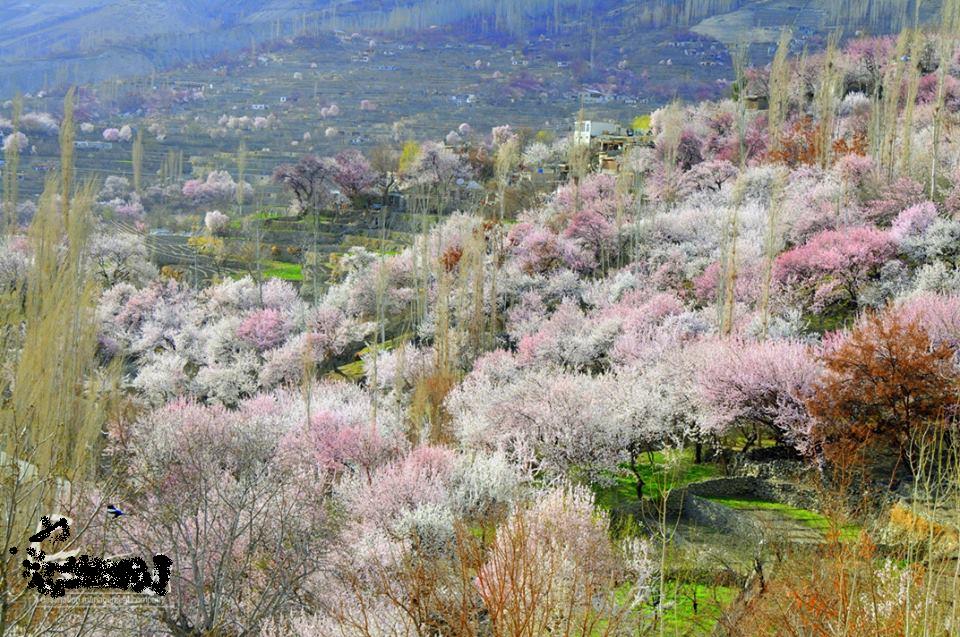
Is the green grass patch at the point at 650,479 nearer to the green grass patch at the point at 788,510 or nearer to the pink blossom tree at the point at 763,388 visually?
the pink blossom tree at the point at 763,388

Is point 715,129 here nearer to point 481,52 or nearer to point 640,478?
point 640,478

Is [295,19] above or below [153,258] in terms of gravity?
above

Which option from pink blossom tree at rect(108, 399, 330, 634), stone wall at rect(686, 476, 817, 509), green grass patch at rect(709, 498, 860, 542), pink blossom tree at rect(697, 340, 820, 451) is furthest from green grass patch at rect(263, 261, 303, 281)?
green grass patch at rect(709, 498, 860, 542)

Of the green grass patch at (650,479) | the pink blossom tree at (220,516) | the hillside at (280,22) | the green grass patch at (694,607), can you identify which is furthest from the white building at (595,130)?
the hillside at (280,22)

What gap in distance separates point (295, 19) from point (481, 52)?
4437 cm

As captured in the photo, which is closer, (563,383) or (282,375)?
(563,383)

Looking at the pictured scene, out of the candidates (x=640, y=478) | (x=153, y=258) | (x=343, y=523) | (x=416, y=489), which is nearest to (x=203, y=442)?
(x=343, y=523)

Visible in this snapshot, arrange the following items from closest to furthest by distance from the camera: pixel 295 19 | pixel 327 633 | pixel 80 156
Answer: pixel 327 633
pixel 80 156
pixel 295 19

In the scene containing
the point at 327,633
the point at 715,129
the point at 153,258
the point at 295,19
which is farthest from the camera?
the point at 295,19

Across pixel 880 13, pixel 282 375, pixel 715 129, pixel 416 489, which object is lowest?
pixel 282 375

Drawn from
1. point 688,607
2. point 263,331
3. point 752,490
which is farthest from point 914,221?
point 263,331

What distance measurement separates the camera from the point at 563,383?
21.3 meters

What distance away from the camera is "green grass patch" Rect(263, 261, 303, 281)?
4616 cm

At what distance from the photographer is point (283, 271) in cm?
4775
